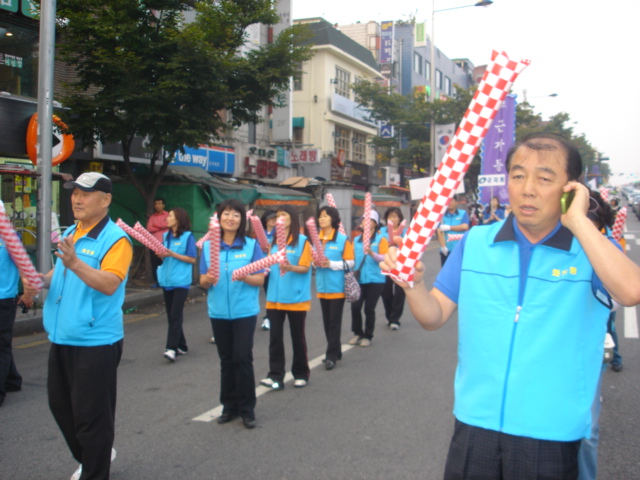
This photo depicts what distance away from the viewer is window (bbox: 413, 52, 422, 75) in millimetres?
43031

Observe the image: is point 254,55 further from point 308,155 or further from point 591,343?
point 308,155

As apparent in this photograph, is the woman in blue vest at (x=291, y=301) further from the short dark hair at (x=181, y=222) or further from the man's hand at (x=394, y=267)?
the man's hand at (x=394, y=267)

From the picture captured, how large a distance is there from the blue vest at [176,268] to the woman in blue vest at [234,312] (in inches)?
94.3

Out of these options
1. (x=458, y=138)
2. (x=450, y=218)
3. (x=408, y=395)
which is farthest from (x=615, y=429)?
(x=450, y=218)

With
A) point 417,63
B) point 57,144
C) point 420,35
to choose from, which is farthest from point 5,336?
point 420,35

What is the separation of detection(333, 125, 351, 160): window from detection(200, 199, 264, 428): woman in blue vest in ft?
88.0

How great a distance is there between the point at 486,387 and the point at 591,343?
0.41m

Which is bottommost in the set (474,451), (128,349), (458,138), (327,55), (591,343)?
(128,349)

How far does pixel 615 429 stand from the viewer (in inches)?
192

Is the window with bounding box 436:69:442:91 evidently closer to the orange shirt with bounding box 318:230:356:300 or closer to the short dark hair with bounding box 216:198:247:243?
the orange shirt with bounding box 318:230:356:300

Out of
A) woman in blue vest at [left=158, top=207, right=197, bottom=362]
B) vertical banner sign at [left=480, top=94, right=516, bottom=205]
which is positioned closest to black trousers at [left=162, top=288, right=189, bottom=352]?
woman in blue vest at [left=158, top=207, right=197, bottom=362]

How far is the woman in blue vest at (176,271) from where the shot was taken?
726 cm

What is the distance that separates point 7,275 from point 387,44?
3741 centimetres

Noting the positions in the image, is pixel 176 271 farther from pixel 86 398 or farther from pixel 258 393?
pixel 86 398
